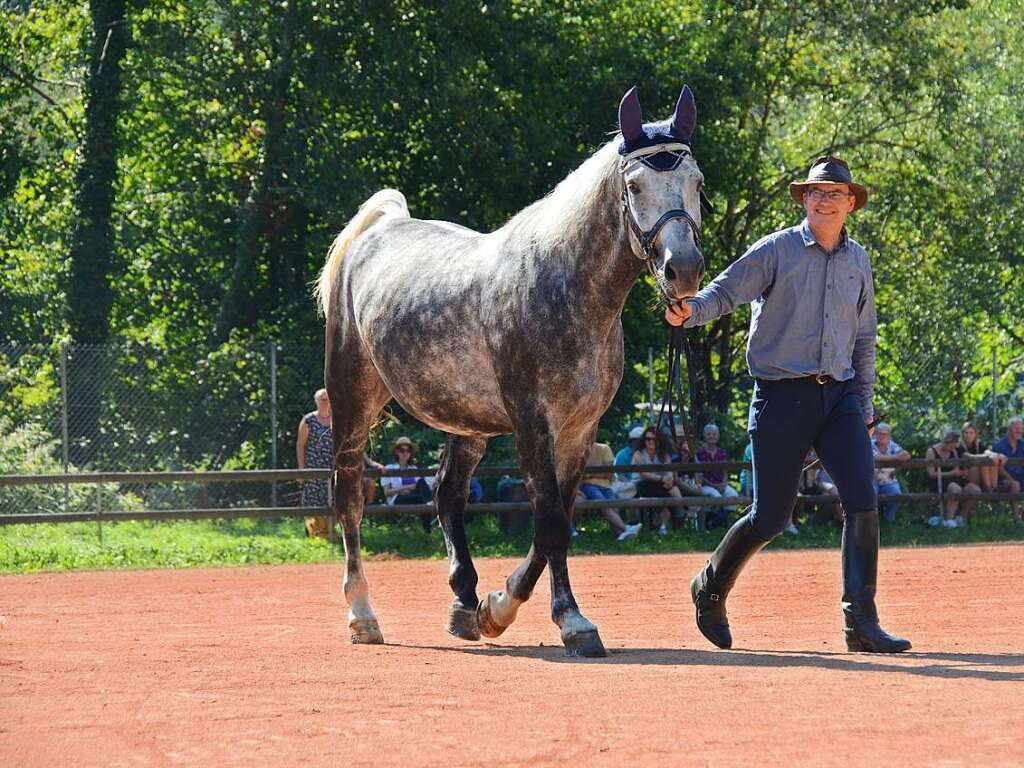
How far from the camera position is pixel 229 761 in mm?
5297

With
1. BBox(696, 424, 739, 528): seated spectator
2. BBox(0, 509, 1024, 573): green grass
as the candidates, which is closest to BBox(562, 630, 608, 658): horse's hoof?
BBox(0, 509, 1024, 573): green grass

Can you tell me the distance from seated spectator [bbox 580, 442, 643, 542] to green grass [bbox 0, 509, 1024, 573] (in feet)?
0.55

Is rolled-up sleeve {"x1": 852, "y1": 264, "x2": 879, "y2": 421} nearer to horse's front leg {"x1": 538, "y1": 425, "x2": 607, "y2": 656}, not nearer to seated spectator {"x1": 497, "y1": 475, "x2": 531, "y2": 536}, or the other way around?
horse's front leg {"x1": 538, "y1": 425, "x2": 607, "y2": 656}

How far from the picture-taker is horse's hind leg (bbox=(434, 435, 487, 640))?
9.43 metres

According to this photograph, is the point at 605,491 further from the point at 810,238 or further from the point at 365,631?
the point at 810,238

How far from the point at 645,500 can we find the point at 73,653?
10.7 meters

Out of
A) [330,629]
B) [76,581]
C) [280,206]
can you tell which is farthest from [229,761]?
[280,206]

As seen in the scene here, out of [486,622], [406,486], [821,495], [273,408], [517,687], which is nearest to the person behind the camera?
[517,687]

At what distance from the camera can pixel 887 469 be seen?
783 inches

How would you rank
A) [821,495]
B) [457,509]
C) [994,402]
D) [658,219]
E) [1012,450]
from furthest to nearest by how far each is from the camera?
[994,402] → [1012,450] → [821,495] → [457,509] → [658,219]

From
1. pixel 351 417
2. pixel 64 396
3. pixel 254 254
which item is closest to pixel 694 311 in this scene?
pixel 351 417

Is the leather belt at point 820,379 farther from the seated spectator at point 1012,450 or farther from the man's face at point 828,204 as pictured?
the seated spectator at point 1012,450

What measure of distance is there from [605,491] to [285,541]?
3.71 m

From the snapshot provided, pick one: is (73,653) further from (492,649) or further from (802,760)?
(802,760)
